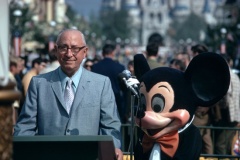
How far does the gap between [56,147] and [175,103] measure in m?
1.83

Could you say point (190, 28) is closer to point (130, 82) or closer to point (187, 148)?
point (187, 148)

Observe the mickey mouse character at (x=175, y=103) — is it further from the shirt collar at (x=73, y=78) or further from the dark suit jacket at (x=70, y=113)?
the shirt collar at (x=73, y=78)

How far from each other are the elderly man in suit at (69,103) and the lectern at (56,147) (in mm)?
1440

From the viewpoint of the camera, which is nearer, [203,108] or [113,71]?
[203,108]

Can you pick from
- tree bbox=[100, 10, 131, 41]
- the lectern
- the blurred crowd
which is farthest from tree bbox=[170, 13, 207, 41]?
the lectern

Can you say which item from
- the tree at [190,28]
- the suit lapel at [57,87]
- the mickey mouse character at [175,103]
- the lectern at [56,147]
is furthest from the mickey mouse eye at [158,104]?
the tree at [190,28]

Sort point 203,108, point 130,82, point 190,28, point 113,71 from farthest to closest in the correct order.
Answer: point 190,28 < point 113,71 < point 203,108 < point 130,82

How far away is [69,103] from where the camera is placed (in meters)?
7.53

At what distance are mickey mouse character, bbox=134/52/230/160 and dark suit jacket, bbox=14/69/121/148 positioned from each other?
26 cm

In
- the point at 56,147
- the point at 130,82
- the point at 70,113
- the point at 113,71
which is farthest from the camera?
the point at 113,71

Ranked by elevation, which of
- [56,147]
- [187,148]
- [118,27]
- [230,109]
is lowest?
[118,27]

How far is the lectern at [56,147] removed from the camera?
5.85m

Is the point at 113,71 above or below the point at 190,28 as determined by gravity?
above

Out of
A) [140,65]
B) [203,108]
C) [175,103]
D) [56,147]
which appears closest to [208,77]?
[175,103]
